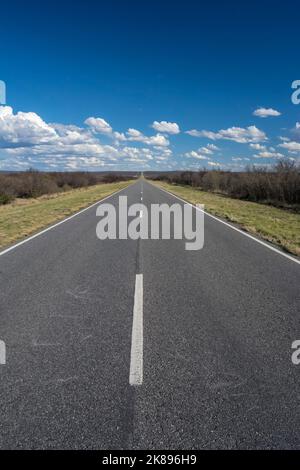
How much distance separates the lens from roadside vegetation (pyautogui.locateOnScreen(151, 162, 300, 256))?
1256 centimetres

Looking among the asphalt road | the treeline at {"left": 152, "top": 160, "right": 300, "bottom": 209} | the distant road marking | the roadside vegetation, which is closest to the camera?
the asphalt road

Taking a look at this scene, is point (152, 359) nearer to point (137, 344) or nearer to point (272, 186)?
point (137, 344)

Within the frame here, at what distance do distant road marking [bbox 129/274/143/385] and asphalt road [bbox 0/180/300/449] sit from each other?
0.04 metres

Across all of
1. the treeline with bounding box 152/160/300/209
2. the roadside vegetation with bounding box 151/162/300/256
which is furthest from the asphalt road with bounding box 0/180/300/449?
the treeline with bounding box 152/160/300/209

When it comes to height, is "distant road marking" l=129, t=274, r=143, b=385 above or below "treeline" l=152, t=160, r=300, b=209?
below

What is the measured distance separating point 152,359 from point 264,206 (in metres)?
23.7

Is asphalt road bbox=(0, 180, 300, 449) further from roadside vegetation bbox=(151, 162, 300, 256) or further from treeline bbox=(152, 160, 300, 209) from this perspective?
treeline bbox=(152, 160, 300, 209)

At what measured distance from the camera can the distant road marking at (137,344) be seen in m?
3.44

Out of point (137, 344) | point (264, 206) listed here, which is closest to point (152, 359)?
point (137, 344)

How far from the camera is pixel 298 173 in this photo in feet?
85.8

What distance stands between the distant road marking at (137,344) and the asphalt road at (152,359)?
0.04m

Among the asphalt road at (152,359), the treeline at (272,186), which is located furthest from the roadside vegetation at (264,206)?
the asphalt road at (152,359)

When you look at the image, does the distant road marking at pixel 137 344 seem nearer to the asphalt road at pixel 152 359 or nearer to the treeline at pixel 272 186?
the asphalt road at pixel 152 359
